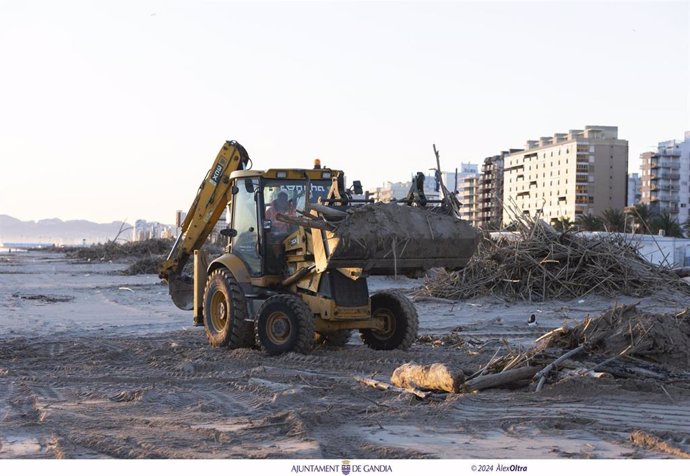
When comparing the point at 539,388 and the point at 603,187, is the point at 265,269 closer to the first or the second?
the point at 539,388

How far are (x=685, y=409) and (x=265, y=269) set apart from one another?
618cm

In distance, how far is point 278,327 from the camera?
12.0 meters

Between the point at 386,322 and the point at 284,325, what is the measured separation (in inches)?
64.3

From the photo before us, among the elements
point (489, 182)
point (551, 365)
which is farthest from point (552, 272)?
point (489, 182)

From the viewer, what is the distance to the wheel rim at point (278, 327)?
39.2 ft

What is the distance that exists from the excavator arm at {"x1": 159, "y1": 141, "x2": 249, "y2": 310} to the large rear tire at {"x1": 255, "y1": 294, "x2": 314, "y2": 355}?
108 inches

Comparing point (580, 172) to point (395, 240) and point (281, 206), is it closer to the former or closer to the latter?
point (281, 206)

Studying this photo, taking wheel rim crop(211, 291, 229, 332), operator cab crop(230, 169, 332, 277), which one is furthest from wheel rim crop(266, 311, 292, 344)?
wheel rim crop(211, 291, 229, 332)

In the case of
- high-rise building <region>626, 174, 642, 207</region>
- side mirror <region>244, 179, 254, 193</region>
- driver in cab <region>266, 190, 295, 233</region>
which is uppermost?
high-rise building <region>626, 174, 642, 207</region>

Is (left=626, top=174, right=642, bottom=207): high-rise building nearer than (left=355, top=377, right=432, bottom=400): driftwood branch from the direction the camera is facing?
No

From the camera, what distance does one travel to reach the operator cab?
12.6m

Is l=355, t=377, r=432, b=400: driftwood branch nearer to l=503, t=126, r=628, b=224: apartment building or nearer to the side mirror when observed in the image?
the side mirror

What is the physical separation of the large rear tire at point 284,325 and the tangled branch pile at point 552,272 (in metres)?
10.6

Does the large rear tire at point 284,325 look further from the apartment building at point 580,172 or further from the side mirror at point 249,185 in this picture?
the apartment building at point 580,172
